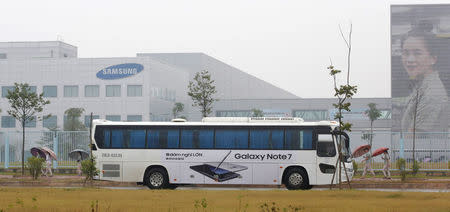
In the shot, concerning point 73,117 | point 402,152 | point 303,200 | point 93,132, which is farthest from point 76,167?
point 73,117

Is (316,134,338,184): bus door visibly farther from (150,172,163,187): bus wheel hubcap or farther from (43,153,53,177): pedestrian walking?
(43,153,53,177): pedestrian walking

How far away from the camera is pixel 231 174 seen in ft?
88.8

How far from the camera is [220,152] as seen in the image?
89.3 ft

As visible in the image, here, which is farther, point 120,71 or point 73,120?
point 120,71

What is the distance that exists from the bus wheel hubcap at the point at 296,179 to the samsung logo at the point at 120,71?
2268 inches

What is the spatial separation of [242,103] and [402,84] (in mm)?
45929

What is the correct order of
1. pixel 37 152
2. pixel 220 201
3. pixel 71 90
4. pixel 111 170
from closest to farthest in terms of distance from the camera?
1. pixel 220 201
2. pixel 111 170
3. pixel 37 152
4. pixel 71 90

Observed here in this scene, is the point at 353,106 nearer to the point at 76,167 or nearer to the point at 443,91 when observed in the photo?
the point at 443,91

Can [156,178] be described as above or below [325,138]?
below

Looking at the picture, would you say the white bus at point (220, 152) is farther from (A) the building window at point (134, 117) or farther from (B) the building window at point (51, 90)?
(B) the building window at point (51, 90)

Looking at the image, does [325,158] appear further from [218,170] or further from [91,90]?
[91,90]

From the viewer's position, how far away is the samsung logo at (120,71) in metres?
82.8

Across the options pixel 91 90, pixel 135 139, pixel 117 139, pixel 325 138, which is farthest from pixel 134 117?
pixel 325 138

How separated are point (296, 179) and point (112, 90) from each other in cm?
5984
